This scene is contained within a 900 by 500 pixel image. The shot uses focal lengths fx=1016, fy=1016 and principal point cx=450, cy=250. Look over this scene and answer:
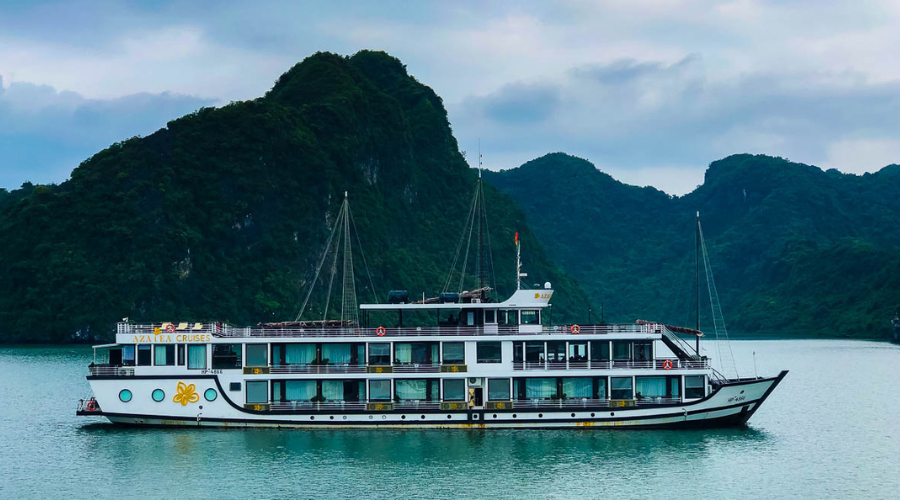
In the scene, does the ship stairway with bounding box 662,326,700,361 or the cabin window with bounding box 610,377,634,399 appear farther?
the ship stairway with bounding box 662,326,700,361

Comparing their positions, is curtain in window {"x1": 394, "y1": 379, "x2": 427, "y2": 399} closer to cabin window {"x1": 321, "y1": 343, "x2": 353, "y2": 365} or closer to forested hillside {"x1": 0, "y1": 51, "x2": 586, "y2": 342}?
cabin window {"x1": 321, "y1": 343, "x2": 353, "y2": 365}

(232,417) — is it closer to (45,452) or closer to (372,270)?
(45,452)

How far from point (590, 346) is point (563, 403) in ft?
Result: 7.89

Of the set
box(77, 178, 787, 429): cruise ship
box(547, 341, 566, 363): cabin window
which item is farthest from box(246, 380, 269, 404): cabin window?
box(547, 341, 566, 363): cabin window

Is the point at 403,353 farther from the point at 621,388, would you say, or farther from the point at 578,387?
the point at 621,388

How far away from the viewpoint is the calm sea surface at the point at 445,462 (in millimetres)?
30188

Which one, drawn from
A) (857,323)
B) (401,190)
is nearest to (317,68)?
(401,190)

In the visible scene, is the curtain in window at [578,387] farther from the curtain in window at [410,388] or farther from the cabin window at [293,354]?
the cabin window at [293,354]

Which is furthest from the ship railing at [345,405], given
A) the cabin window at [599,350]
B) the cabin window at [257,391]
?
the cabin window at [599,350]

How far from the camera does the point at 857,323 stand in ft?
455

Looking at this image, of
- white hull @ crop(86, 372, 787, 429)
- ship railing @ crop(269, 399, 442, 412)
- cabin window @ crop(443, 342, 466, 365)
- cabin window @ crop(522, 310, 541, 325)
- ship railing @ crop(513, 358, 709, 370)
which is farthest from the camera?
cabin window @ crop(522, 310, 541, 325)

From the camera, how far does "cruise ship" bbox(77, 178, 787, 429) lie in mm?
37344

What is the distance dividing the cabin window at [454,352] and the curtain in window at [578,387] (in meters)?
3.92

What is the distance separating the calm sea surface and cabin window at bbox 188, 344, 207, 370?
240cm
